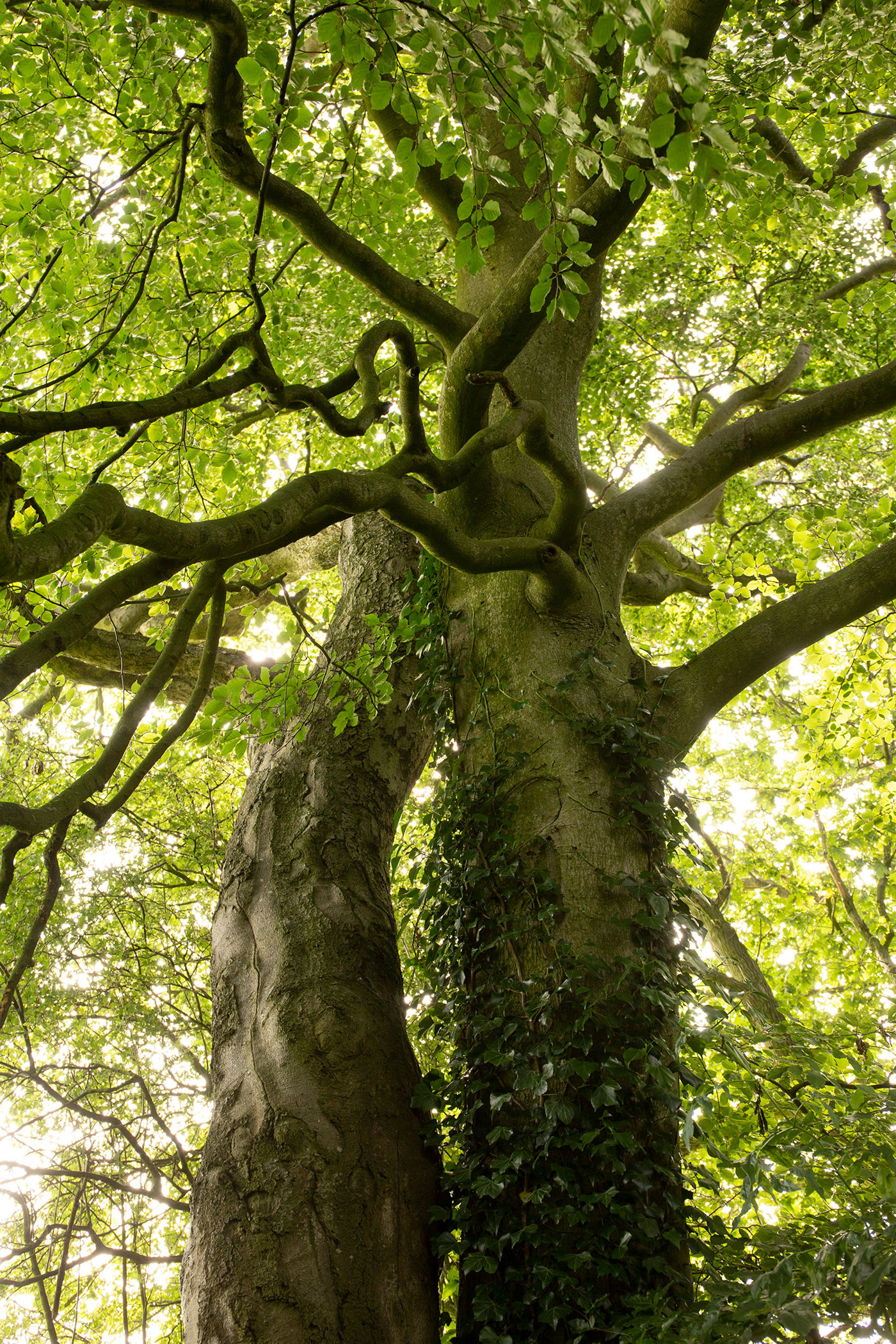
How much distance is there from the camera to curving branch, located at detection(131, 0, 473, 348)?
101 inches

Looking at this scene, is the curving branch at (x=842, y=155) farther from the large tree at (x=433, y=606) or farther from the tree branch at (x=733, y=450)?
the tree branch at (x=733, y=450)

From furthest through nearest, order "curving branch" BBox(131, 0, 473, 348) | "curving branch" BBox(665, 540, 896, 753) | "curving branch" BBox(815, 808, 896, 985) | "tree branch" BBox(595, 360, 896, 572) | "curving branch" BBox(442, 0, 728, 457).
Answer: "curving branch" BBox(815, 808, 896, 985) < "tree branch" BBox(595, 360, 896, 572) < "curving branch" BBox(665, 540, 896, 753) < "curving branch" BBox(442, 0, 728, 457) < "curving branch" BBox(131, 0, 473, 348)

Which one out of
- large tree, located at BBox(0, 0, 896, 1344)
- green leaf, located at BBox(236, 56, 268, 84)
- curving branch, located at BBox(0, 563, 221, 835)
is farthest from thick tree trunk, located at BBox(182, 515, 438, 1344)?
green leaf, located at BBox(236, 56, 268, 84)

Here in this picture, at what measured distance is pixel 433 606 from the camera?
4.08 m

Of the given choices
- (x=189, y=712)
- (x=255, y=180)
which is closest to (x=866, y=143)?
(x=255, y=180)

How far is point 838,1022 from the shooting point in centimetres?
320

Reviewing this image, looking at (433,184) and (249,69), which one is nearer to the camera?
(249,69)

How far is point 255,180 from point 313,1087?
3574 mm

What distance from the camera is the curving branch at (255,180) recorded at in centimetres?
257

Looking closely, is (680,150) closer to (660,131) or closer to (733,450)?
(660,131)

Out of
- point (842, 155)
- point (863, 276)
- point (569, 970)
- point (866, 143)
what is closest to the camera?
point (569, 970)

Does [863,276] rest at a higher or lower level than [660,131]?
higher

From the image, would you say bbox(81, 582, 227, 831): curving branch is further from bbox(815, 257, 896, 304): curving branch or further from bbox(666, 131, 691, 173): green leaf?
bbox(815, 257, 896, 304): curving branch

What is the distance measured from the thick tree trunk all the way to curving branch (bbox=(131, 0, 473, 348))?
2244mm
